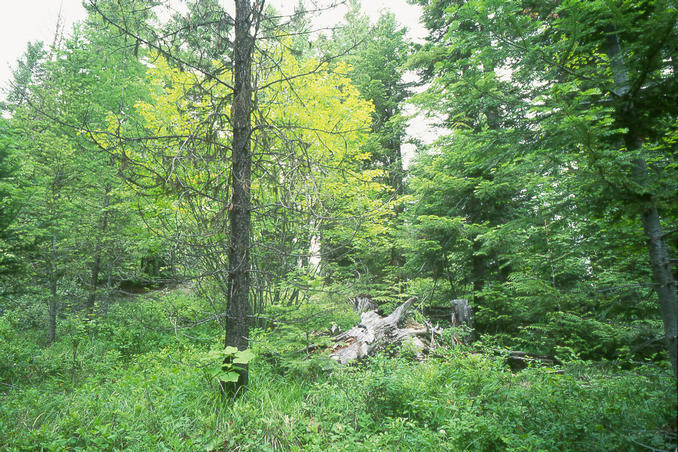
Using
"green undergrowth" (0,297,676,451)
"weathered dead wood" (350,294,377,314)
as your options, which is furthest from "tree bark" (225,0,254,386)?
"weathered dead wood" (350,294,377,314)

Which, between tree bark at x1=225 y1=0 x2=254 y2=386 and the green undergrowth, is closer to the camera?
the green undergrowth

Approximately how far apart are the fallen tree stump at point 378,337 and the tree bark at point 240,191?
2.77 metres

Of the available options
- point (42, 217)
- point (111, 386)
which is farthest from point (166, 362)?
point (42, 217)

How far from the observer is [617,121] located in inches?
113

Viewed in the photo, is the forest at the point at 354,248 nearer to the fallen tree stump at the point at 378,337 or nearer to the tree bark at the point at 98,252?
the fallen tree stump at the point at 378,337

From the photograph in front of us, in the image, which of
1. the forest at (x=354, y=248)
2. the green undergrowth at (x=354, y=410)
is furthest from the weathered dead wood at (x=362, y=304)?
the green undergrowth at (x=354, y=410)

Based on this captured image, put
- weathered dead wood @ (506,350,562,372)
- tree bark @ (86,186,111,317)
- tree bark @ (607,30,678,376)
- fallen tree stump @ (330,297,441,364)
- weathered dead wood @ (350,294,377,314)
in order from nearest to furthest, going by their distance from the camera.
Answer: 1. tree bark @ (607,30,678,376)
2. fallen tree stump @ (330,297,441,364)
3. weathered dead wood @ (506,350,562,372)
4. tree bark @ (86,186,111,317)
5. weathered dead wood @ (350,294,377,314)

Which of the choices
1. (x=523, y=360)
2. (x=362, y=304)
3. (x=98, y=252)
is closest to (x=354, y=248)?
(x=523, y=360)

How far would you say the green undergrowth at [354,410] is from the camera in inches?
115

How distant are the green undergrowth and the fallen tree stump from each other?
4.20 ft

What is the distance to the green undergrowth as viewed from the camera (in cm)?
292

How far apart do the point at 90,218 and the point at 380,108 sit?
12.1 meters

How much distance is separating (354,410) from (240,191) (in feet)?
9.65

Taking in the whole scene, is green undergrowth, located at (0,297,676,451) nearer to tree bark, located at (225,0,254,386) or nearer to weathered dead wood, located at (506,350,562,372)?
tree bark, located at (225,0,254,386)
